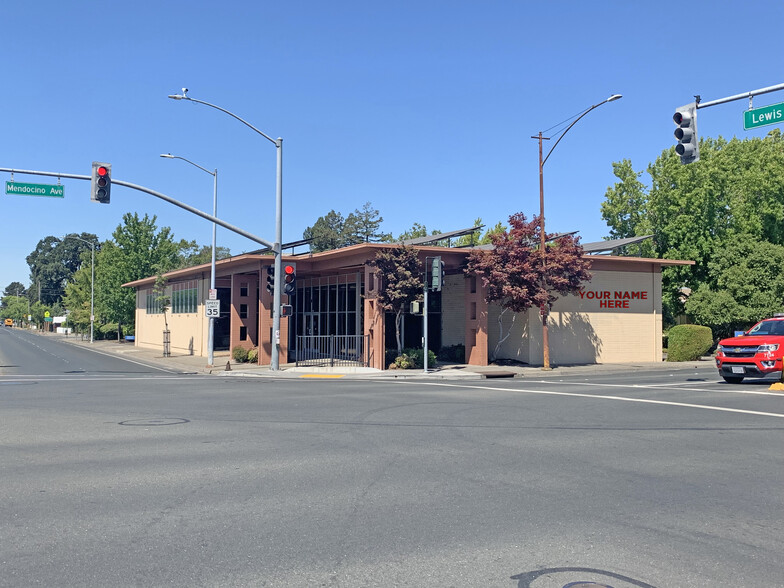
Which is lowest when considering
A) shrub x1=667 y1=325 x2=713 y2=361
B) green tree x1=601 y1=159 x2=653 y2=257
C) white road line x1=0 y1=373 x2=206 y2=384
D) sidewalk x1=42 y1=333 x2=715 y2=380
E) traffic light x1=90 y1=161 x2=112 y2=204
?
sidewalk x1=42 y1=333 x2=715 y2=380

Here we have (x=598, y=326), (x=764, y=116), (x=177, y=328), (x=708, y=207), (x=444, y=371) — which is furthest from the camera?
(x=177, y=328)

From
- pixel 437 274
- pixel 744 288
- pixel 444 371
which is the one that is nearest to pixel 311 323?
pixel 444 371

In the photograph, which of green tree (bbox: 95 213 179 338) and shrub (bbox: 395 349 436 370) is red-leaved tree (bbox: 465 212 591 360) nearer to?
shrub (bbox: 395 349 436 370)

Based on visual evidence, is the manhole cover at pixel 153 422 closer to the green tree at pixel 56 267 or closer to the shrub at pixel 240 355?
the shrub at pixel 240 355

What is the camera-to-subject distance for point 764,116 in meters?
14.5

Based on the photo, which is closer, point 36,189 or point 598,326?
point 36,189

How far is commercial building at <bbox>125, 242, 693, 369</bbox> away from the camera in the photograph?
30.3 m

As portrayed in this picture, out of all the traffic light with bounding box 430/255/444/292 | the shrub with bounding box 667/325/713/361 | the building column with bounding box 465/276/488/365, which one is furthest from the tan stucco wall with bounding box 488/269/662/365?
the traffic light with bounding box 430/255/444/292

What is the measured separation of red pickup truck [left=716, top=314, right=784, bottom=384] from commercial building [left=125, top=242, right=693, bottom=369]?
33.4 feet

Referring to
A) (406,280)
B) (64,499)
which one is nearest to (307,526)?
(64,499)

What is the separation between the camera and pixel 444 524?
20.6 ft

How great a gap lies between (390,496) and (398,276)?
20985mm

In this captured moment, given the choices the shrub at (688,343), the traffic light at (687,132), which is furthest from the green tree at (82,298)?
the traffic light at (687,132)

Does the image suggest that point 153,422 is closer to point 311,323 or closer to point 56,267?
point 311,323
